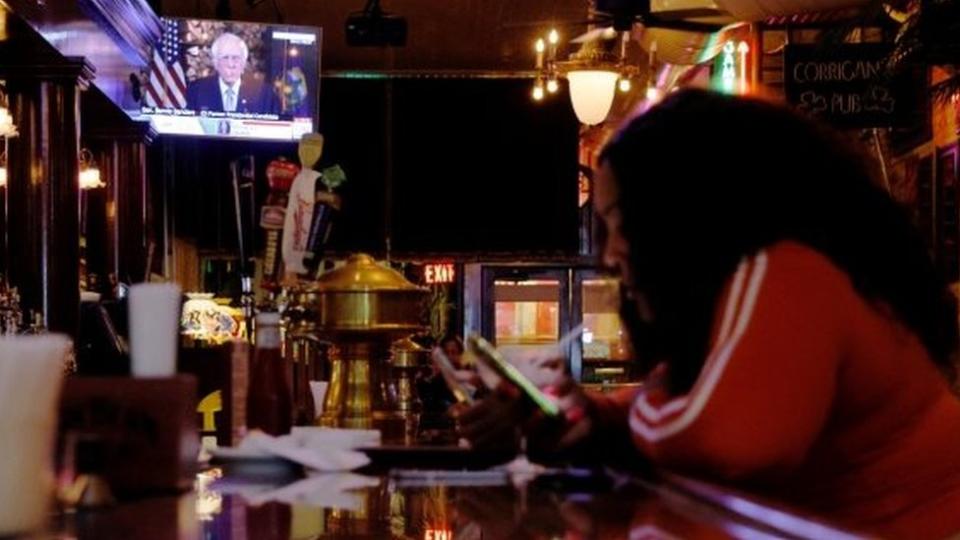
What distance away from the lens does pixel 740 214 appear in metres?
1.89

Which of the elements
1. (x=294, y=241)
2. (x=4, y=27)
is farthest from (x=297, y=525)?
(x=4, y=27)

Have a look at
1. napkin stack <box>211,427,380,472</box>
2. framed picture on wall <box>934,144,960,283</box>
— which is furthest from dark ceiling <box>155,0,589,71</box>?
napkin stack <box>211,427,380,472</box>

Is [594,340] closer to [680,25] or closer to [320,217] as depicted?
[680,25]

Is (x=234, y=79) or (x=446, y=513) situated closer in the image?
(x=446, y=513)

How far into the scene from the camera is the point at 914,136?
715 centimetres

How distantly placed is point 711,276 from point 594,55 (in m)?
5.82

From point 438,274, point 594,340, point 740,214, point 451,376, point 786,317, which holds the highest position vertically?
point 740,214

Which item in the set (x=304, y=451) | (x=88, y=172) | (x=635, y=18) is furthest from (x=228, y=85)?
(x=304, y=451)

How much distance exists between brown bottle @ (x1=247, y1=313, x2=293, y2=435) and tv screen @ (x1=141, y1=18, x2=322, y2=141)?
6525 millimetres

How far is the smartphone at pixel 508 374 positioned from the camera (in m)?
2.16

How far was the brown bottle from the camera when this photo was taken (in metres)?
2.45

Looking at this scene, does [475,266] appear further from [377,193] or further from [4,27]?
[4,27]

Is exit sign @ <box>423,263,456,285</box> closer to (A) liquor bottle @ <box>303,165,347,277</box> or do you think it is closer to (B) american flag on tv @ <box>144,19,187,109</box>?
(B) american flag on tv @ <box>144,19,187,109</box>

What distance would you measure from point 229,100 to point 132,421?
7506mm
